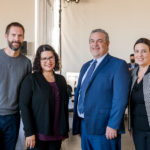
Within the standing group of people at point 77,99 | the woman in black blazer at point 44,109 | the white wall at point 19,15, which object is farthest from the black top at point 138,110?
the white wall at point 19,15

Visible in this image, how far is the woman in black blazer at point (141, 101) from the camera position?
1816 millimetres

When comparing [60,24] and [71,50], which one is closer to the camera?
[60,24]

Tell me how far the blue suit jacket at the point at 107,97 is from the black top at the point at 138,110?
0.17 m

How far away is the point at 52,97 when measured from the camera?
1.73 metres

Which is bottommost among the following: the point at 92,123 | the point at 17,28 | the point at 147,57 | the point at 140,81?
the point at 92,123

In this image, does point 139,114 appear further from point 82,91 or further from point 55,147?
point 55,147

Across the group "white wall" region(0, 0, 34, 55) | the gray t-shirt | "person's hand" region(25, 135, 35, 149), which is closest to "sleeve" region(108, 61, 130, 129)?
"person's hand" region(25, 135, 35, 149)

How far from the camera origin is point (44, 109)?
5.56 ft

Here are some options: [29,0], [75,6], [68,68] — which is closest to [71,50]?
[68,68]

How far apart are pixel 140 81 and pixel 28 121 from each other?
1.03m

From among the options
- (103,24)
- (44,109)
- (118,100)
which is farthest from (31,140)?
(103,24)

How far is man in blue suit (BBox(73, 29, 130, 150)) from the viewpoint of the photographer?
171 centimetres

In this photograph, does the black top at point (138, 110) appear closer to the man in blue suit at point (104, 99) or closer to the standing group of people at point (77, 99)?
the standing group of people at point (77, 99)

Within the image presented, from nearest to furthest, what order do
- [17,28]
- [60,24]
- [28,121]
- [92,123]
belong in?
[28,121] < [92,123] < [17,28] < [60,24]
